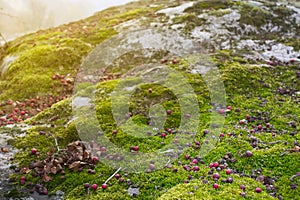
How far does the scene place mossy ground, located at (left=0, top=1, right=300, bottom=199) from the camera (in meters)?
5.04

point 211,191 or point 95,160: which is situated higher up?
point 95,160

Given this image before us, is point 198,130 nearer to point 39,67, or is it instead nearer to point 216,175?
point 216,175

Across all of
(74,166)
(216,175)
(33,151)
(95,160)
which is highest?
(33,151)

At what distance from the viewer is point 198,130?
21.2 ft

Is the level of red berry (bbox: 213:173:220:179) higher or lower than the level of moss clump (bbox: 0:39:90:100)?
lower

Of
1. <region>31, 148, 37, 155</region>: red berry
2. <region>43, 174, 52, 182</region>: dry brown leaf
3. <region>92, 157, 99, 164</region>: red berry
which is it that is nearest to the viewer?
<region>43, 174, 52, 182</region>: dry brown leaf

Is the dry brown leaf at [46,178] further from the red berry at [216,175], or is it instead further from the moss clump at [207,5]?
the moss clump at [207,5]

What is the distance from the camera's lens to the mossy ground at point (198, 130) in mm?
5039

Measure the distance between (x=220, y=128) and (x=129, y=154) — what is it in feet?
6.15

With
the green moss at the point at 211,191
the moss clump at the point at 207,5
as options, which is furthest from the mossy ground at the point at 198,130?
the moss clump at the point at 207,5

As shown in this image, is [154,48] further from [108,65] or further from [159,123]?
[159,123]

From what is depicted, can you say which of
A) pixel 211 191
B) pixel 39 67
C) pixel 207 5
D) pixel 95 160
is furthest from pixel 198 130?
pixel 207 5

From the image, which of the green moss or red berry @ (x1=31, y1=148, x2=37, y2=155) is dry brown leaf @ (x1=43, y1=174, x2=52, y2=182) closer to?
red berry @ (x1=31, y1=148, x2=37, y2=155)

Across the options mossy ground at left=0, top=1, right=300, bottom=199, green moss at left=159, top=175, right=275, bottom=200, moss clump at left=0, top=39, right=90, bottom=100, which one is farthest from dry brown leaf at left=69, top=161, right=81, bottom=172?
moss clump at left=0, top=39, right=90, bottom=100
